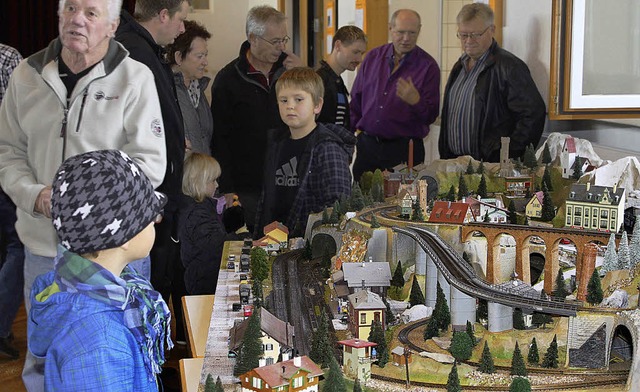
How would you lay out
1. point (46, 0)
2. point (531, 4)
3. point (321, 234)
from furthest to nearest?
point (46, 0), point (531, 4), point (321, 234)

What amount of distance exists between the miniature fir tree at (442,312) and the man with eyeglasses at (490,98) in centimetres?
330

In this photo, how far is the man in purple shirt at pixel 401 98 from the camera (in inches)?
306

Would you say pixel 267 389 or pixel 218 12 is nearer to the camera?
pixel 267 389

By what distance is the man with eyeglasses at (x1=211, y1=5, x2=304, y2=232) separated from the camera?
6891 millimetres

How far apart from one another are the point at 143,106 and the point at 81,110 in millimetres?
234

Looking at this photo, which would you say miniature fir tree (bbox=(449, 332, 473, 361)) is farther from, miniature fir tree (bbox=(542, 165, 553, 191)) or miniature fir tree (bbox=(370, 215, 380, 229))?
miniature fir tree (bbox=(542, 165, 553, 191))

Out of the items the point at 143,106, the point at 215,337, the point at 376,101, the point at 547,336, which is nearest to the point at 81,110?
the point at 143,106

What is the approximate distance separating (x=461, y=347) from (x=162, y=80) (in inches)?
75.9

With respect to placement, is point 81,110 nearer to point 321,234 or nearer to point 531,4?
point 321,234

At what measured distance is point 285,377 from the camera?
290 cm

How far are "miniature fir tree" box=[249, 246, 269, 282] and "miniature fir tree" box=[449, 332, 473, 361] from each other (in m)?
1.24

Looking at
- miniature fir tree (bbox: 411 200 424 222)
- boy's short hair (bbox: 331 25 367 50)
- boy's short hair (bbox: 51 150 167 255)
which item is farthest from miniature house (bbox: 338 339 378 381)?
boy's short hair (bbox: 331 25 367 50)

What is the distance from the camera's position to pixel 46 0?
9781mm

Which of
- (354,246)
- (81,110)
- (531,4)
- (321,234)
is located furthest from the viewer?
(531,4)
